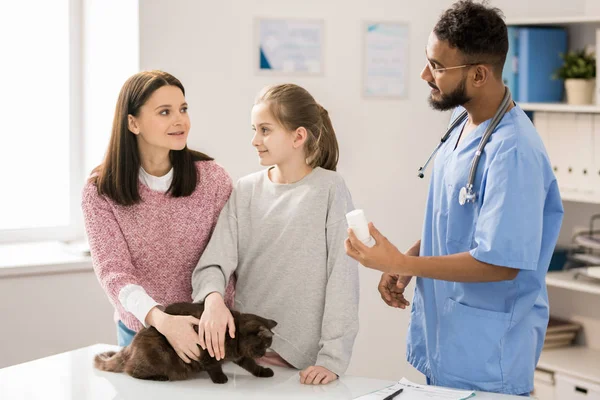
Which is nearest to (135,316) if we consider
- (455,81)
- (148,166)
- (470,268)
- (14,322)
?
(148,166)

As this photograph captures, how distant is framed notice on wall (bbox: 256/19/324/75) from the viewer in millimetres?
3336

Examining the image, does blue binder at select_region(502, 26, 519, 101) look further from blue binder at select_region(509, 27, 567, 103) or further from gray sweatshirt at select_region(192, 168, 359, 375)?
gray sweatshirt at select_region(192, 168, 359, 375)

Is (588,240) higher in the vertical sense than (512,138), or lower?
lower

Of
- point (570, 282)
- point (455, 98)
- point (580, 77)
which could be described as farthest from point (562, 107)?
point (455, 98)

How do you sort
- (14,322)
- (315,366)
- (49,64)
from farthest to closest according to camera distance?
(49,64)
(14,322)
(315,366)

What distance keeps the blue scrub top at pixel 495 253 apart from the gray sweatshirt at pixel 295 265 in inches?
8.7

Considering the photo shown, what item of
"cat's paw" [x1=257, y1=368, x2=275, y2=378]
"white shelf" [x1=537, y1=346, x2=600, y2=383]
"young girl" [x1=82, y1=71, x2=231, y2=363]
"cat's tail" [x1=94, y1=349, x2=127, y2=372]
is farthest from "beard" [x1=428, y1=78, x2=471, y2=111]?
"white shelf" [x1=537, y1=346, x2=600, y2=383]

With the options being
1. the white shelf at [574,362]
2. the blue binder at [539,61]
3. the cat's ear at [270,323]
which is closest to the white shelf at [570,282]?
the white shelf at [574,362]

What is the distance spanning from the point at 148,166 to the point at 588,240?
6.17 ft

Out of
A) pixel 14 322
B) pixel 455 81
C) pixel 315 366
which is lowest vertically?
pixel 14 322

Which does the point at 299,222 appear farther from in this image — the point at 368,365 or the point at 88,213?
the point at 368,365

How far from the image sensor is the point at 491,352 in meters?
1.80

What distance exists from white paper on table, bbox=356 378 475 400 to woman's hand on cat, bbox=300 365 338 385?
124mm

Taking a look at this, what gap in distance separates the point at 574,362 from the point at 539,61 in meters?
1.24
